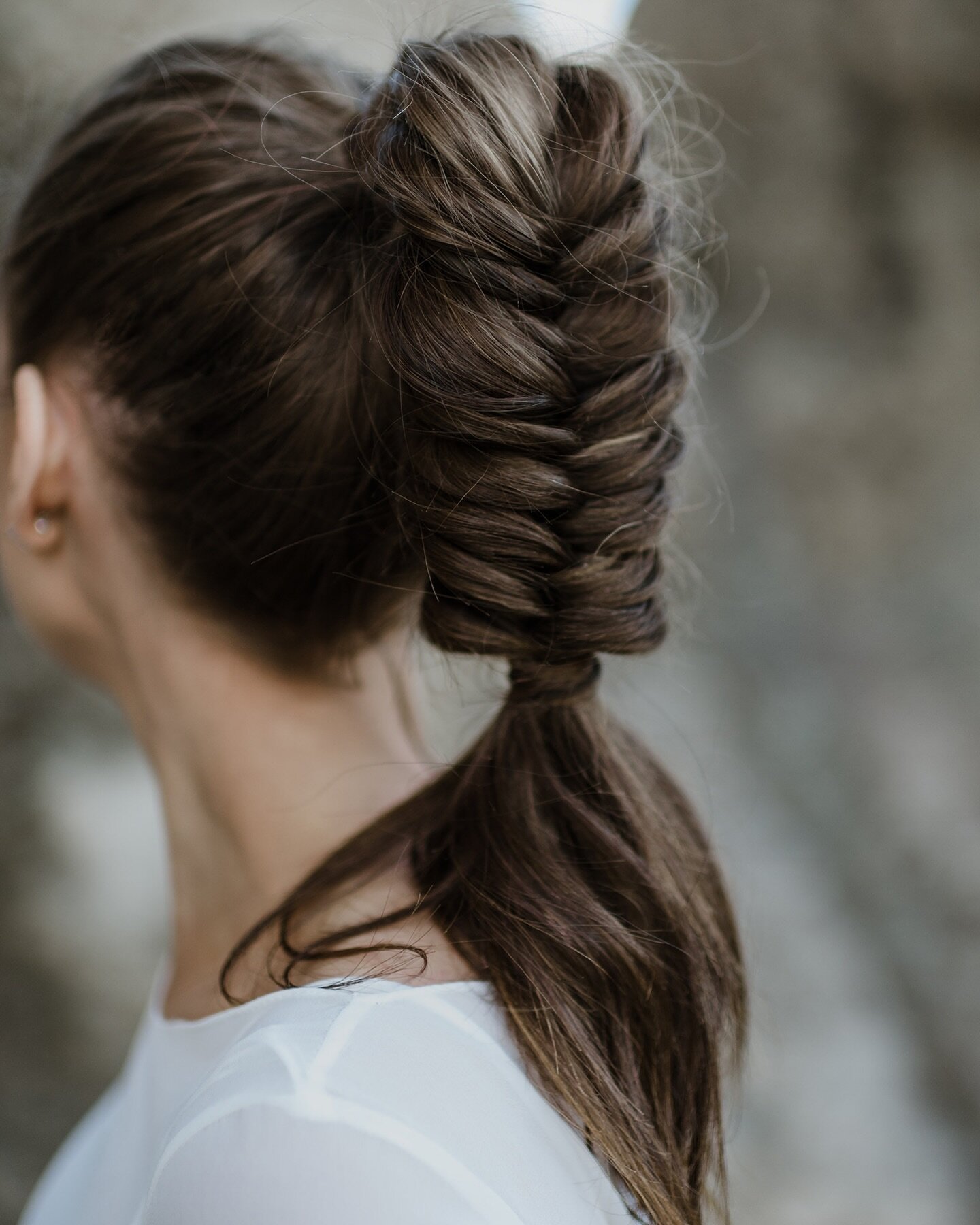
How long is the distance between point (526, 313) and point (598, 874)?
0.36 meters

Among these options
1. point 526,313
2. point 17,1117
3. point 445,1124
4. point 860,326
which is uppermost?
point 526,313

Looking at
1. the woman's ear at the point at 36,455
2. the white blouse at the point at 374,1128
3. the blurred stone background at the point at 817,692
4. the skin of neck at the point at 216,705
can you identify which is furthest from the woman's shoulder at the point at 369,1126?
the blurred stone background at the point at 817,692

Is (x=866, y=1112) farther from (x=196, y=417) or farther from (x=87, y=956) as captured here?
(x=196, y=417)

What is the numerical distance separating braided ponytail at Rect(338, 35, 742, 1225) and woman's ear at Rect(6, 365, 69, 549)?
0.32 meters

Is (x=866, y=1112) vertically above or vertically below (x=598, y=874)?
below

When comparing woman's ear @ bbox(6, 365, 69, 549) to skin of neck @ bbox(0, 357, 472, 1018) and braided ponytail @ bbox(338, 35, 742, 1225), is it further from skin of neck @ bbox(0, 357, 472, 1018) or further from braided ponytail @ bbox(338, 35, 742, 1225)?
braided ponytail @ bbox(338, 35, 742, 1225)

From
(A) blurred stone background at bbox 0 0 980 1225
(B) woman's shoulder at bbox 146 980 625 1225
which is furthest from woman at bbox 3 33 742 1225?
(A) blurred stone background at bbox 0 0 980 1225

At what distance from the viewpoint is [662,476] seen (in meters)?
0.57

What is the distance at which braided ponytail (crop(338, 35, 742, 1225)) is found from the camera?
0.51 meters

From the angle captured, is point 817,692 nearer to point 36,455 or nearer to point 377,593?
point 377,593

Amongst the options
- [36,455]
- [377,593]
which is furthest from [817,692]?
[36,455]

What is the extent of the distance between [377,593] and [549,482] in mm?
209

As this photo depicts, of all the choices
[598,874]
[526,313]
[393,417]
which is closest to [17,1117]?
[598,874]

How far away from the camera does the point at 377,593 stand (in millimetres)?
684
